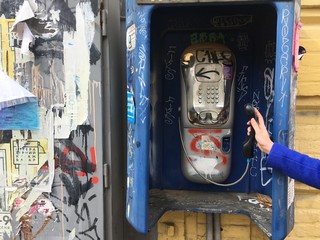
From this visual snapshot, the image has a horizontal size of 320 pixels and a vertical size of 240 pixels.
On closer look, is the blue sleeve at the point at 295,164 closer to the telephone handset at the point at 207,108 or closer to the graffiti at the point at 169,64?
the telephone handset at the point at 207,108

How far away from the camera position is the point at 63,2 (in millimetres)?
2078

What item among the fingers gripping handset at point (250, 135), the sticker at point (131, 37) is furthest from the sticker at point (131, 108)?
the fingers gripping handset at point (250, 135)

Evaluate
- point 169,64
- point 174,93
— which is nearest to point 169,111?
point 174,93

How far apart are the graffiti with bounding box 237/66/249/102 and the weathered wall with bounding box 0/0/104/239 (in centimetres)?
75

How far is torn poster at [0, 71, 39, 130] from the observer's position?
2127 mm

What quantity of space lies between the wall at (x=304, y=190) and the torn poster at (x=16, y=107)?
→ 3.16 ft

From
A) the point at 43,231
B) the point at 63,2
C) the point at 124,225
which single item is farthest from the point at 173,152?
the point at 63,2

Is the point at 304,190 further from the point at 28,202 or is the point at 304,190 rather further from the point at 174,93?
the point at 28,202

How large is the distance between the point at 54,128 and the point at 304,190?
1.44m

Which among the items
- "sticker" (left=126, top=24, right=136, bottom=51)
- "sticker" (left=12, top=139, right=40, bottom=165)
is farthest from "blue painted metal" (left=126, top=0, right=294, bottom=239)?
"sticker" (left=12, top=139, right=40, bottom=165)

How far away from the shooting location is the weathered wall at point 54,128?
6.86 feet

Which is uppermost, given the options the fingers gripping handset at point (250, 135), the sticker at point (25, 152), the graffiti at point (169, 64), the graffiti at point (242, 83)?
A: the graffiti at point (169, 64)

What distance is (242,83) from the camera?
2.21 metres

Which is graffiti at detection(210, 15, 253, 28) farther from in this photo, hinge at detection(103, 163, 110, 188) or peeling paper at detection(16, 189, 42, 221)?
peeling paper at detection(16, 189, 42, 221)
